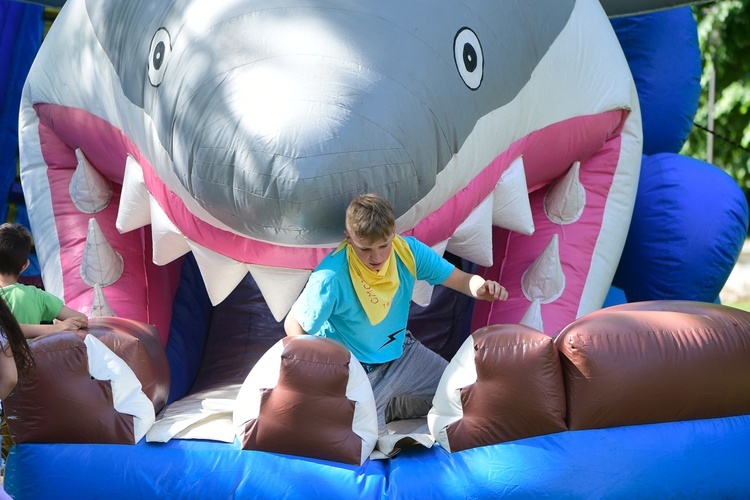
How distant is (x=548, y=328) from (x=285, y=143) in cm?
114

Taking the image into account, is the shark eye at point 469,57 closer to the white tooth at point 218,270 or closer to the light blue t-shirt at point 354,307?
the light blue t-shirt at point 354,307

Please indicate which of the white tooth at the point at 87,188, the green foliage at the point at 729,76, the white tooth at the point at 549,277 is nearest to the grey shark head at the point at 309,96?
the white tooth at the point at 87,188

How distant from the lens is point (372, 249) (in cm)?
252

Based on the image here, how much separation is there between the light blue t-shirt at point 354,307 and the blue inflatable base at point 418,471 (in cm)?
35

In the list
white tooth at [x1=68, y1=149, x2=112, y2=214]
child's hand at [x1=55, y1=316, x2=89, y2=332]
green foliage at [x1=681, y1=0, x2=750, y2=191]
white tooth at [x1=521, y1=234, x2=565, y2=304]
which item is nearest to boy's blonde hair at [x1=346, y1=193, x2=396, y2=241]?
child's hand at [x1=55, y1=316, x2=89, y2=332]

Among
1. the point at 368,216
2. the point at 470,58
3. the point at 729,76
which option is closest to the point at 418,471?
the point at 368,216

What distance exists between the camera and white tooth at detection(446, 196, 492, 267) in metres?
2.93

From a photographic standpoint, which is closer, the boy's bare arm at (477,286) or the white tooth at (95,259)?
the boy's bare arm at (477,286)

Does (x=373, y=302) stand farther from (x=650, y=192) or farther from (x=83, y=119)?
(x=650, y=192)

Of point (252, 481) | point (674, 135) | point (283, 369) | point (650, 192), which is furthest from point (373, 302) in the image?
point (674, 135)

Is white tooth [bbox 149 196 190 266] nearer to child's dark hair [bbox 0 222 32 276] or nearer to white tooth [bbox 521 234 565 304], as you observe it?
child's dark hair [bbox 0 222 32 276]

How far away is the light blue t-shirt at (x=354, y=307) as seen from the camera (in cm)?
261

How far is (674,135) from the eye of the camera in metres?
4.21

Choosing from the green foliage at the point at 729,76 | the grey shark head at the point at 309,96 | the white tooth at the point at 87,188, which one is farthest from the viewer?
the green foliage at the point at 729,76
